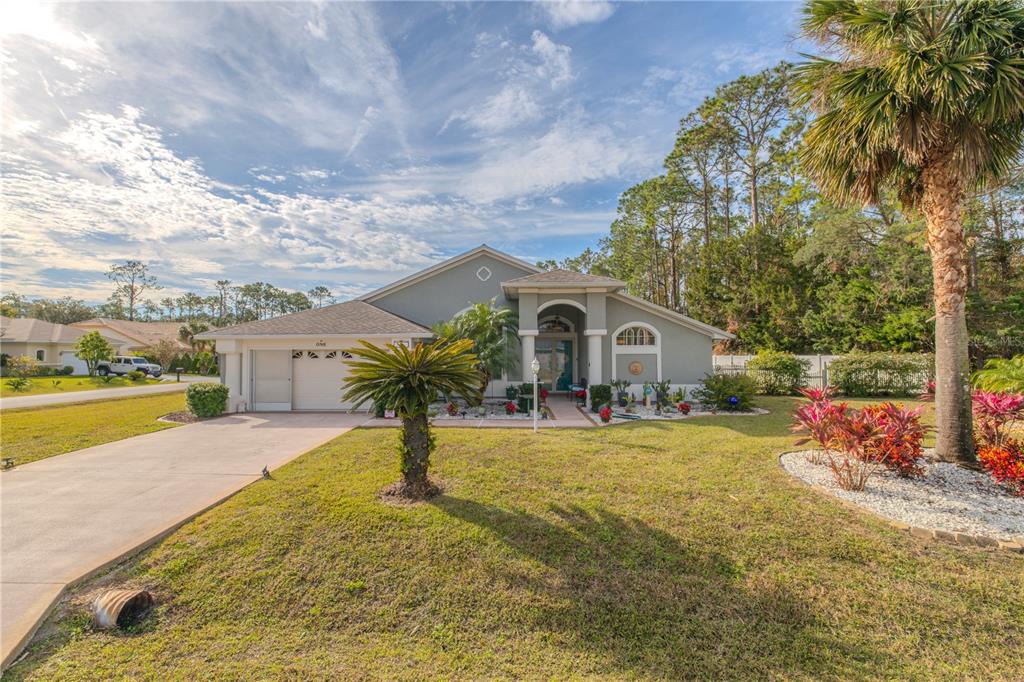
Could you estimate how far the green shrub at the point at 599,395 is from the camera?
1352 cm

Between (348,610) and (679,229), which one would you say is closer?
(348,610)

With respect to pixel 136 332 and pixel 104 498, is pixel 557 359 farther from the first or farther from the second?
pixel 136 332

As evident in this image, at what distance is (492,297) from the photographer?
1686 cm

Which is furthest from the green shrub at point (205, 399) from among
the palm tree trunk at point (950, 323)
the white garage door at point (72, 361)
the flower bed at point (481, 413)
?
the white garage door at point (72, 361)

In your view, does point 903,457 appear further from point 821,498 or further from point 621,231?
point 621,231

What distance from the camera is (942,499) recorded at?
5754 millimetres

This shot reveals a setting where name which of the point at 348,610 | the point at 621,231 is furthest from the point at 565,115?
the point at 621,231

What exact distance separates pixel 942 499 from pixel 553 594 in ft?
20.4

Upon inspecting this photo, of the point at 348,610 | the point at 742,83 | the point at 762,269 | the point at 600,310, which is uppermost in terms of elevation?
the point at 742,83

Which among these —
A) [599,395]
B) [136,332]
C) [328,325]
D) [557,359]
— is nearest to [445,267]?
[328,325]

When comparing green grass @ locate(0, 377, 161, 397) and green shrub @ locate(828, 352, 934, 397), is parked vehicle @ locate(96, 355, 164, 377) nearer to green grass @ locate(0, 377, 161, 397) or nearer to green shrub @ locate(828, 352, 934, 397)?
green grass @ locate(0, 377, 161, 397)

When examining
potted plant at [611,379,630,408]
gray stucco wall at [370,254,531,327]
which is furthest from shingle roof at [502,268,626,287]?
potted plant at [611,379,630,408]

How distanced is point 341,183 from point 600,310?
11328 mm

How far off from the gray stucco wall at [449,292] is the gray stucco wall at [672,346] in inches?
171
